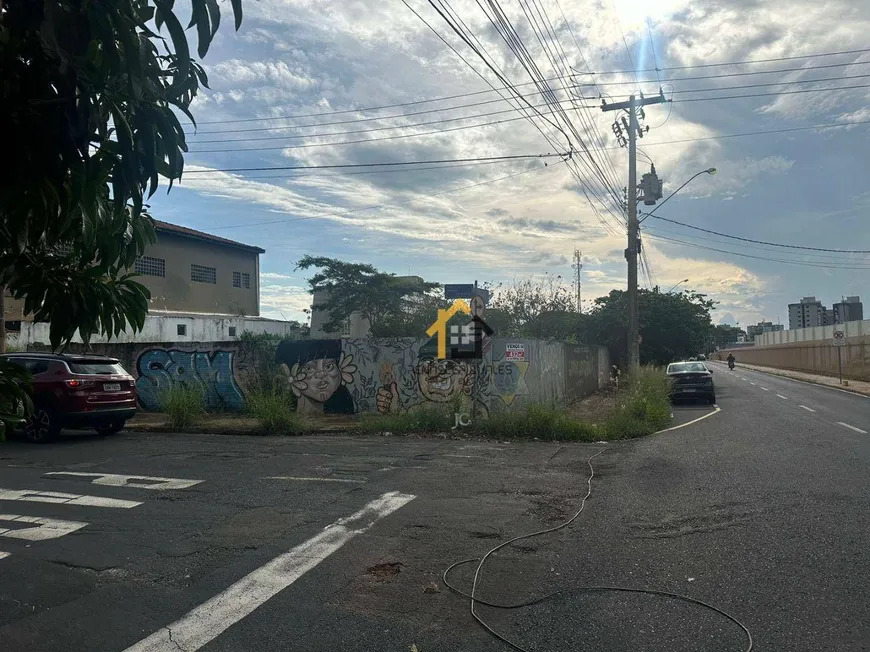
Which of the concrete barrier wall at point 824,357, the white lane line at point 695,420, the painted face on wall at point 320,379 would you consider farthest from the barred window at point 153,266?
the concrete barrier wall at point 824,357

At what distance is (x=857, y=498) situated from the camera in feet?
22.9

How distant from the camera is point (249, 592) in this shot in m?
4.55

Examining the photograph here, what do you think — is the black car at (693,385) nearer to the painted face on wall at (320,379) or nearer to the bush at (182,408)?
the painted face on wall at (320,379)

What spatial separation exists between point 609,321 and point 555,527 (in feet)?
92.5

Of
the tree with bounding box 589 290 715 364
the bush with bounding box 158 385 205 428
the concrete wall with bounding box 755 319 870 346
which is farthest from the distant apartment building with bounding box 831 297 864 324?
the bush with bounding box 158 385 205 428

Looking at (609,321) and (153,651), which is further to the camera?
(609,321)

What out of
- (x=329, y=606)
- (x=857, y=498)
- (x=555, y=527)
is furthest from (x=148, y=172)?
(x=857, y=498)

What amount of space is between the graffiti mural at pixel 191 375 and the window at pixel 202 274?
70.7 ft

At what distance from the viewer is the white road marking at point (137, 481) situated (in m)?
8.08

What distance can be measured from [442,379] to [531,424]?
11.2ft

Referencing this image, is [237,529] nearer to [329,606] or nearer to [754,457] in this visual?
[329,606]

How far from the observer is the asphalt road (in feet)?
12.9

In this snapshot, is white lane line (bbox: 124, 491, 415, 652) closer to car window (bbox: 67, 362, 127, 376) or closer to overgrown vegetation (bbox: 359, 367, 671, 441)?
overgrown vegetation (bbox: 359, 367, 671, 441)

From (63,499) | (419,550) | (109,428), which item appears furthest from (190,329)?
(419,550)
